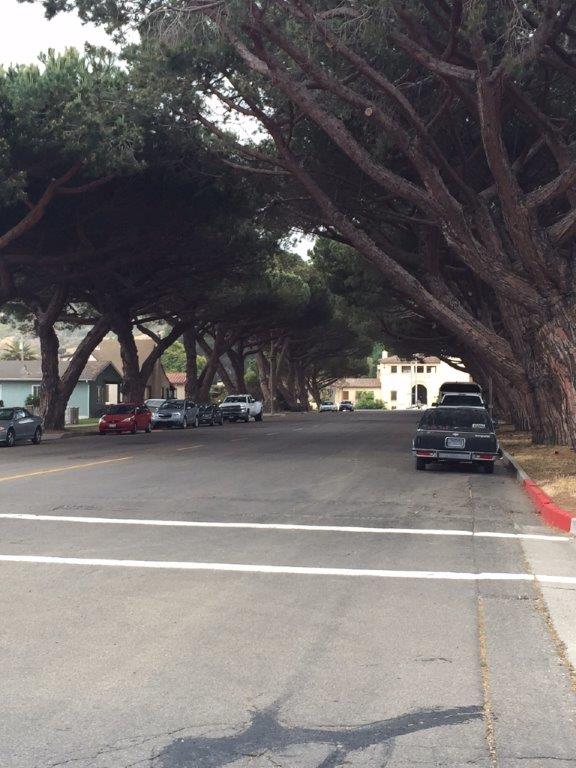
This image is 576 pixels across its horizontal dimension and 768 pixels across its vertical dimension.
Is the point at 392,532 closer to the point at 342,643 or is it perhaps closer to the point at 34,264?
the point at 342,643

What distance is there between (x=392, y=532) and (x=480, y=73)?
10.3m

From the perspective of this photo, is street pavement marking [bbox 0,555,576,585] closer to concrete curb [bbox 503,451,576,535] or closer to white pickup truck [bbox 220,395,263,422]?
concrete curb [bbox 503,451,576,535]

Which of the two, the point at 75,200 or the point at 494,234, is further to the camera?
the point at 75,200

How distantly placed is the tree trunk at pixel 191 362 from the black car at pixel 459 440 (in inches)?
1440

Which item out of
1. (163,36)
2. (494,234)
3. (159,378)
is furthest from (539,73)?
(159,378)

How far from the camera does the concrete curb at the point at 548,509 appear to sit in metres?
12.1

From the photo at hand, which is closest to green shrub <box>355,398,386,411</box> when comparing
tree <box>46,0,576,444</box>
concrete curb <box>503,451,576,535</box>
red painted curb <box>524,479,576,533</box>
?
tree <box>46,0,576,444</box>

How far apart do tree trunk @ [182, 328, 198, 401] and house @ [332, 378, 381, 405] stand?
106m

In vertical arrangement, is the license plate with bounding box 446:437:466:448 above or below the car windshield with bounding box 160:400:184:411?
below

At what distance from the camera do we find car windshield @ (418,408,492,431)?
20250 mm

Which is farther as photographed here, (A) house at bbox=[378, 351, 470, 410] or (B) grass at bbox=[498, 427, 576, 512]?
(A) house at bbox=[378, 351, 470, 410]

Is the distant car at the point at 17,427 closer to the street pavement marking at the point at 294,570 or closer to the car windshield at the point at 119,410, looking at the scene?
the car windshield at the point at 119,410

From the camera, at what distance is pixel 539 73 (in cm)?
2255

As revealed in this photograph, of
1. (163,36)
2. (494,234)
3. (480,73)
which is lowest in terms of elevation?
(494,234)
